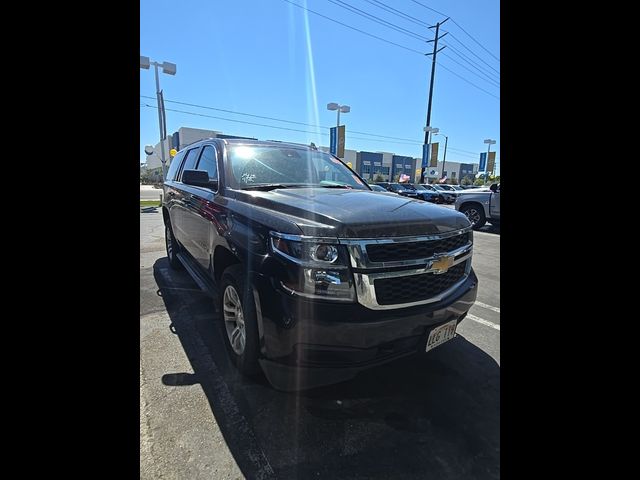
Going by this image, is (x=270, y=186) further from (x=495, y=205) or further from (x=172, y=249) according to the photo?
(x=495, y=205)

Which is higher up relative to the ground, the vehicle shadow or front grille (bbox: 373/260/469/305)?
front grille (bbox: 373/260/469/305)

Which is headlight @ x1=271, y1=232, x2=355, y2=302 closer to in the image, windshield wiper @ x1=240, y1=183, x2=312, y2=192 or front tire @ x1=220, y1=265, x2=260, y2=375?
front tire @ x1=220, y1=265, x2=260, y2=375

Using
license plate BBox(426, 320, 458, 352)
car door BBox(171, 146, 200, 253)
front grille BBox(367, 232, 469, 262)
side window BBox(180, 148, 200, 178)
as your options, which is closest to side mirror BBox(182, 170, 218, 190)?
car door BBox(171, 146, 200, 253)

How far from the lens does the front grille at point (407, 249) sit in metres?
2.00

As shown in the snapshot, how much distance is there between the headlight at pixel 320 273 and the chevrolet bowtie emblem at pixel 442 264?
2.15ft

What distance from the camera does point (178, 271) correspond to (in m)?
5.59

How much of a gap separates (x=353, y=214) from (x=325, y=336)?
767 mm

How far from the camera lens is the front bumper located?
189 centimetres

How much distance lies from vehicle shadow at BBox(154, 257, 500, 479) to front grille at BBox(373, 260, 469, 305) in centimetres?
55

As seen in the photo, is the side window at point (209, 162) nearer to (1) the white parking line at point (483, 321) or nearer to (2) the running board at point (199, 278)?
(2) the running board at point (199, 278)
